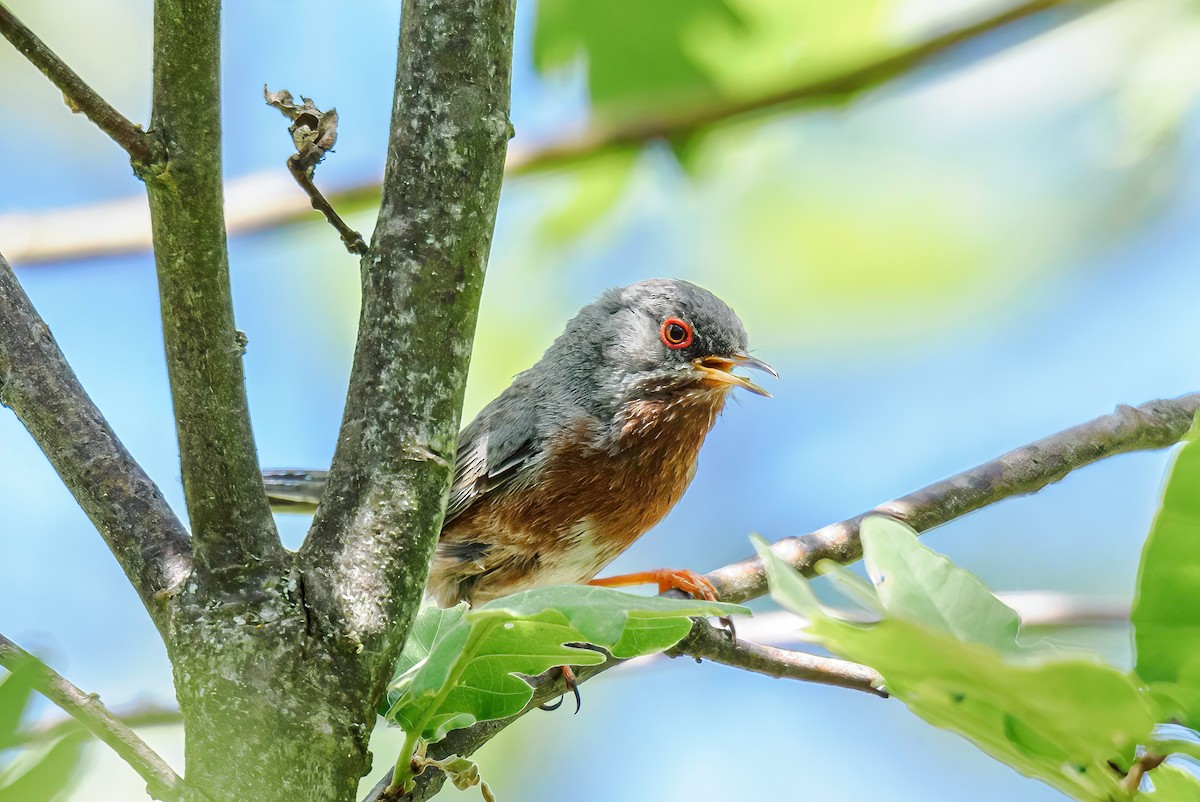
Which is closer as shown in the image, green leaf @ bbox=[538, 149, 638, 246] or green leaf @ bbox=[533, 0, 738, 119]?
green leaf @ bbox=[533, 0, 738, 119]

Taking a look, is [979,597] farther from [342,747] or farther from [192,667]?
[192,667]

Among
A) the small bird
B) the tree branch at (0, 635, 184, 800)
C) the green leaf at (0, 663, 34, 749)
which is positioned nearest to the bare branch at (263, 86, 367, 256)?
the tree branch at (0, 635, 184, 800)

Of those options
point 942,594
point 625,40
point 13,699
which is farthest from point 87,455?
point 625,40

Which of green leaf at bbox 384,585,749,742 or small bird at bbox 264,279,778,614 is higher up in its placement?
small bird at bbox 264,279,778,614

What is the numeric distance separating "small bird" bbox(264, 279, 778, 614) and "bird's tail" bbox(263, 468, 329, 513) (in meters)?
1.01

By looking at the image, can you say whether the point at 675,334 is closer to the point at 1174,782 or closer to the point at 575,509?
the point at 575,509

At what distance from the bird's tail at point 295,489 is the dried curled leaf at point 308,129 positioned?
4.15 metres

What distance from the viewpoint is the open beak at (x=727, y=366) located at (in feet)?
17.1

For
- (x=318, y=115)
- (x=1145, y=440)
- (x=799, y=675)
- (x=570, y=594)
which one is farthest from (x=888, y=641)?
(x=1145, y=440)

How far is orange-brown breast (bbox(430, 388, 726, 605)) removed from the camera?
5195mm

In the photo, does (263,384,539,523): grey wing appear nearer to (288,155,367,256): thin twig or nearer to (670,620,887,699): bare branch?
(670,620,887,699): bare branch

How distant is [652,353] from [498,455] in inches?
39.1

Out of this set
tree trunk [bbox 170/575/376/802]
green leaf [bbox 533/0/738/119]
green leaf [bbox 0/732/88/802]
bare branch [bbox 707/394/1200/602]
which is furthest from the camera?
green leaf [bbox 533/0/738/119]

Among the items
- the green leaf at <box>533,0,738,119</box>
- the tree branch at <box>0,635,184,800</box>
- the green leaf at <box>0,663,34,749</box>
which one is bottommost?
the green leaf at <box>0,663,34,749</box>
